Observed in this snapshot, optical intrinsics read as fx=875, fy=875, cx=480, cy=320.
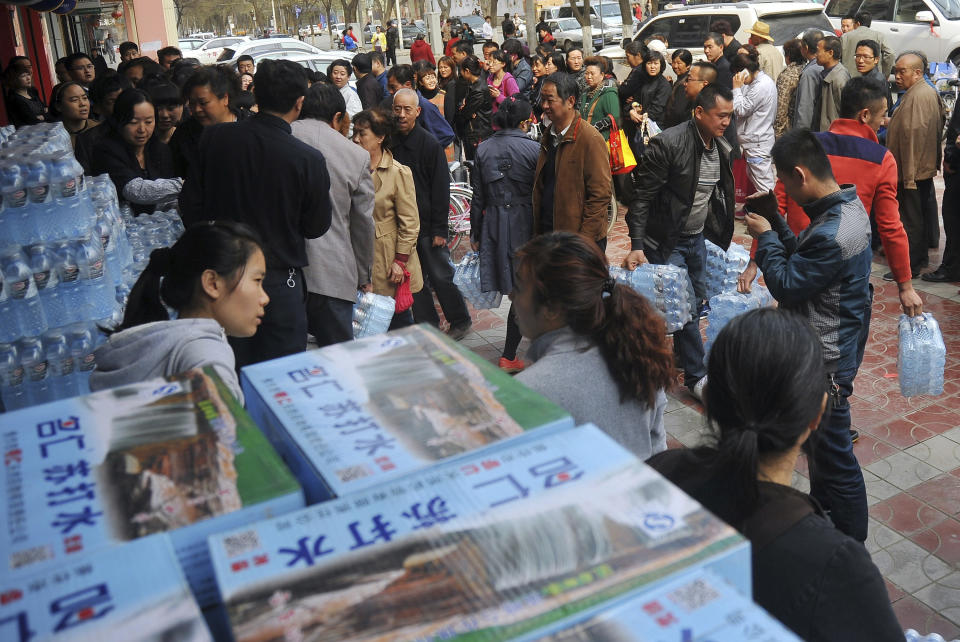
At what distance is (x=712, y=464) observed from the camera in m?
1.90

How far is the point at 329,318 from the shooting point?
4605 millimetres

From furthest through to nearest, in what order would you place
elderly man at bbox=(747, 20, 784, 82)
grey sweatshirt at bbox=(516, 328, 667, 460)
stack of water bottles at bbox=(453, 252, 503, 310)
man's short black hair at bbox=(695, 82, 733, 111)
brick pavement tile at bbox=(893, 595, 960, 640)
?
elderly man at bbox=(747, 20, 784, 82), stack of water bottles at bbox=(453, 252, 503, 310), man's short black hair at bbox=(695, 82, 733, 111), brick pavement tile at bbox=(893, 595, 960, 640), grey sweatshirt at bbox=(516, 328, 667, 460)

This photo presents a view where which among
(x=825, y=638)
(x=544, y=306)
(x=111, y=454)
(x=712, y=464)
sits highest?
(x=111, y=454)

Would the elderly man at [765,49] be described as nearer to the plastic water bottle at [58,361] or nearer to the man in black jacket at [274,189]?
the man in black jacket at [274,189]

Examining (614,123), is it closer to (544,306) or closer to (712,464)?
(544,306)

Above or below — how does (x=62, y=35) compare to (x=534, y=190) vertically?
above

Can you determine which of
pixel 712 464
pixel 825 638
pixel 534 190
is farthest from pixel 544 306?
pixel 534 190

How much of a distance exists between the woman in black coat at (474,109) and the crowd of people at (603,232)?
0.10 feet

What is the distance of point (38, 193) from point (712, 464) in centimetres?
308

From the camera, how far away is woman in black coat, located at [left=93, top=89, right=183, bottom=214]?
535 centimetres

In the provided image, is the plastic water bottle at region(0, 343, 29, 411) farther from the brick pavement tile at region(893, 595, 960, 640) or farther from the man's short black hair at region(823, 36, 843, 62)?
the man's short black hair at region(823, 36, 843, 62)

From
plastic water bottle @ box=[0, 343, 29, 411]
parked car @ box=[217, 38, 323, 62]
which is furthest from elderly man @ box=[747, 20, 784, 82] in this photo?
parked car @ box=[217, 38, 323, 62]

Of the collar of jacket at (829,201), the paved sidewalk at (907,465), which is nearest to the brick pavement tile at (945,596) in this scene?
the paved sidewalk at (907,465)

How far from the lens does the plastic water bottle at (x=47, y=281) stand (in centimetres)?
353
